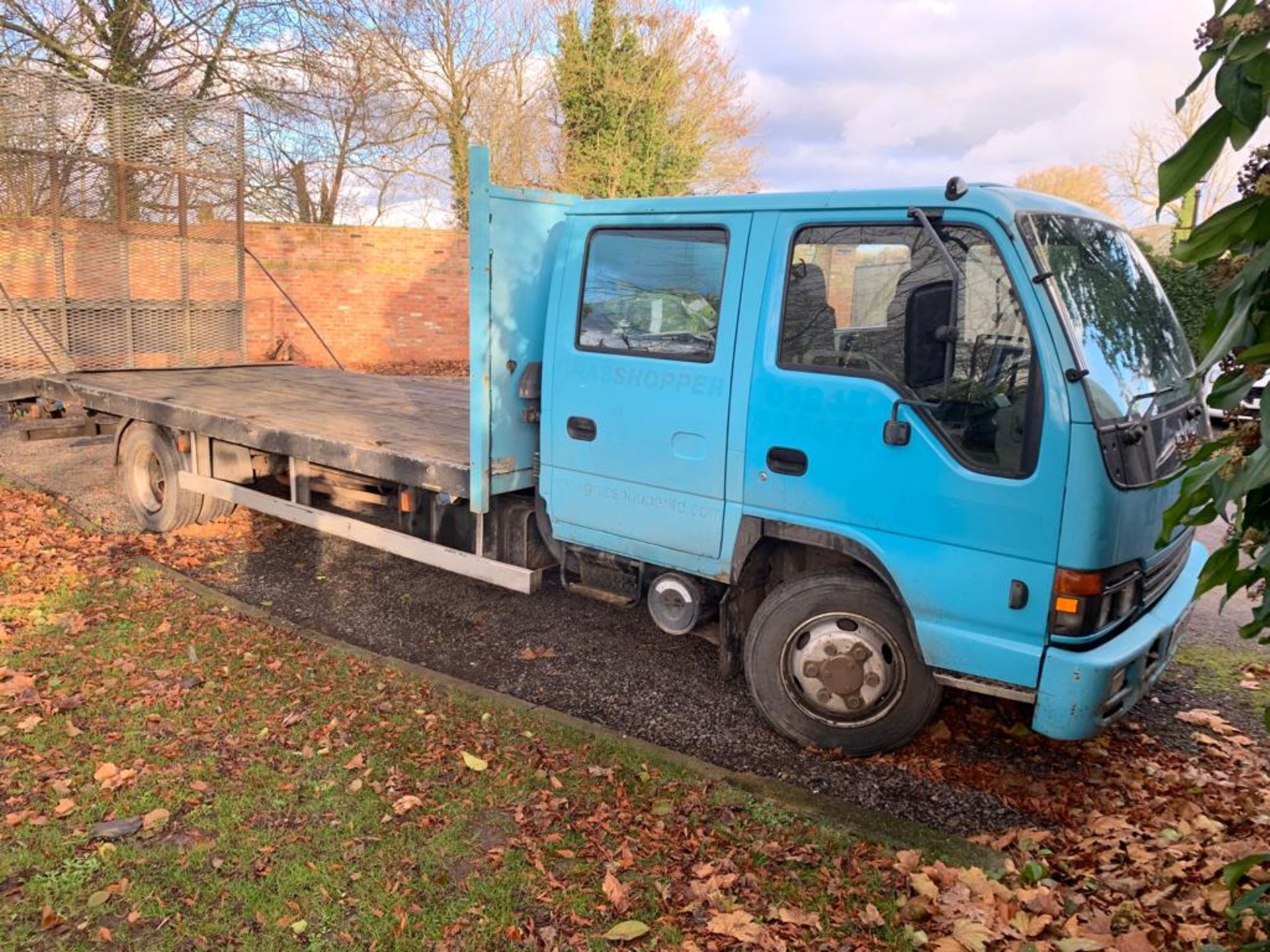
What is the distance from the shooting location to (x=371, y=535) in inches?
219

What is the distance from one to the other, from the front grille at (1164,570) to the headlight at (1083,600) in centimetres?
33

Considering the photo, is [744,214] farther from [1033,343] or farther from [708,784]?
[708,784]

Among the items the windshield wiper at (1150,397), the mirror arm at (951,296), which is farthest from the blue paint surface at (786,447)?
the windshield wiper at (1150,397)

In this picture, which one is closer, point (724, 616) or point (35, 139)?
point (724, 616)

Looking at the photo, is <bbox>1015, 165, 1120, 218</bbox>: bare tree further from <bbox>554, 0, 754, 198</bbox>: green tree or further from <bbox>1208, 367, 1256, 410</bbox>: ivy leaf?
<bbox>1208, 367, 1256, 410</bbox>: ivy leaf

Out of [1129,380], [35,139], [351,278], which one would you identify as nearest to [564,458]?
[1129,380]

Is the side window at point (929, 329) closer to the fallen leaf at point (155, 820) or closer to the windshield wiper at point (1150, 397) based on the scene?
the windshield wiper at point (1150, 397)

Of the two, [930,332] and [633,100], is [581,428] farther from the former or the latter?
[633,100]

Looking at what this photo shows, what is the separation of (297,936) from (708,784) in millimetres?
1643

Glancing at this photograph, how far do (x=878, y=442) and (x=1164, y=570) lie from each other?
4.98ft

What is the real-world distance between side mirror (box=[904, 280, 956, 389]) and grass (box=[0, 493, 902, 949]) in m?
1.82

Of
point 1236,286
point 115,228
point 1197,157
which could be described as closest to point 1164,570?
point 1236,286

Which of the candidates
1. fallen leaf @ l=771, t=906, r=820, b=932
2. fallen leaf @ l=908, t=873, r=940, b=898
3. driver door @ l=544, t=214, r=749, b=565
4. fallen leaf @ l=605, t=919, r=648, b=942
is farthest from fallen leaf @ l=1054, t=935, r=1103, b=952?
driver door @ l=544, t=214, r=749, b=565

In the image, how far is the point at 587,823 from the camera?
11.3ft
